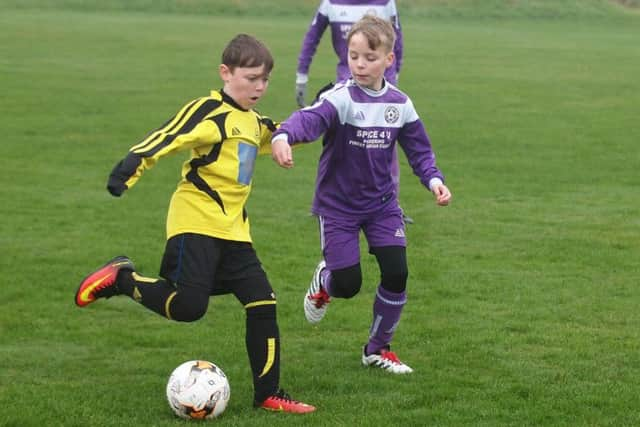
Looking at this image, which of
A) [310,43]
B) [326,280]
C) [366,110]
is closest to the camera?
[366,110]

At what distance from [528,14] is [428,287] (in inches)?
1739

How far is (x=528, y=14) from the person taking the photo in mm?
51562

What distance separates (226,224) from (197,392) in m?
0.88

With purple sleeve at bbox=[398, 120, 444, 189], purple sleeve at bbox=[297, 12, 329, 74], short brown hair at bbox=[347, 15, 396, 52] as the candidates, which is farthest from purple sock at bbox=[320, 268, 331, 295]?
purple sleeve at bbox=[297, 12, 329, 74]

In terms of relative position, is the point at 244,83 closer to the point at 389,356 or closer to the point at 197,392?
the point at 197,392

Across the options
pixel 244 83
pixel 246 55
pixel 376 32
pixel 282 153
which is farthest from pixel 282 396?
pixel 376 32

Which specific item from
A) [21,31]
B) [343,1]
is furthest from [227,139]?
[21,31]

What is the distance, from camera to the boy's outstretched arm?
589 cm

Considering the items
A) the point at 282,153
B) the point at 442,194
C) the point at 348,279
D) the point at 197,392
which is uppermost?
the point at 282,153

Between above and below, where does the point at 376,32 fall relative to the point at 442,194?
above

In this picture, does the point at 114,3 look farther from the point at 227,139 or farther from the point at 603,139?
the point at 227,139

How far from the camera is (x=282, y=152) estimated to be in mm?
5926

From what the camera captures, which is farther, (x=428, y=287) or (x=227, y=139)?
(x=428, y=287)

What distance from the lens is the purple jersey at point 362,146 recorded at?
6.65 meters
